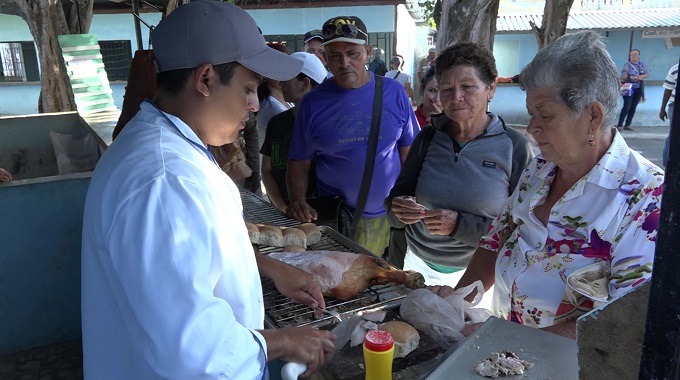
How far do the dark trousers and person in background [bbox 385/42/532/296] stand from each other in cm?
1387

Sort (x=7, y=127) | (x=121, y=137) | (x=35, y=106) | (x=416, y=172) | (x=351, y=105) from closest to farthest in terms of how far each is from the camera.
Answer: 1. (x=121, y=137)
2. (x=416, y=172)
3. (x=351, y=105)
4. (x=7, y=127)
5. (x=35, y=106)

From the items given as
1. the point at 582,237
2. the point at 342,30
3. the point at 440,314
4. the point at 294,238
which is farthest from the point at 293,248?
the point at 342,30

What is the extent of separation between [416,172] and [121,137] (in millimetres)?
1793

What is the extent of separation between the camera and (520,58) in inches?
702

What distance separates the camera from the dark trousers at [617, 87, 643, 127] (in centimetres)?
1443

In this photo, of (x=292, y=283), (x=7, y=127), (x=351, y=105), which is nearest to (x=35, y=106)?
(x=7, y=127)

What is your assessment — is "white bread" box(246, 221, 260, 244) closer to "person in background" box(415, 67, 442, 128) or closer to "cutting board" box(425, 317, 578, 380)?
"cutting board" box(425, 317, 578, 380)

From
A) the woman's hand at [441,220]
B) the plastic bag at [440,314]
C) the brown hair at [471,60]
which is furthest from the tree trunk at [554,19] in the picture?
the plastic bag at [440,314]

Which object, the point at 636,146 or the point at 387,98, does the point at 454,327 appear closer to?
the point at 387,98

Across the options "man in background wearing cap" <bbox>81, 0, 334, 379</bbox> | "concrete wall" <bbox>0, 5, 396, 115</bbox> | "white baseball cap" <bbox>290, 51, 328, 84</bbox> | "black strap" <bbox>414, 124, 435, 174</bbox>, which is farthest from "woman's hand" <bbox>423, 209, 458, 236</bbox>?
"concrete wall" <bbox>0, 5, 396, 115</bbox>

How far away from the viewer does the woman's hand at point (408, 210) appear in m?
2.53

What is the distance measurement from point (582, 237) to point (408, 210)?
0.98 meters

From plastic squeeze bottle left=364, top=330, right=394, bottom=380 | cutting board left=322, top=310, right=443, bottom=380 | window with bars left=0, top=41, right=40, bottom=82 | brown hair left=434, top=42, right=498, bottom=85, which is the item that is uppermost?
brown hair left=434, top=42, right=498, bottom=85

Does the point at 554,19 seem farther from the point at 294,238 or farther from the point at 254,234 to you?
the point at 254,234
